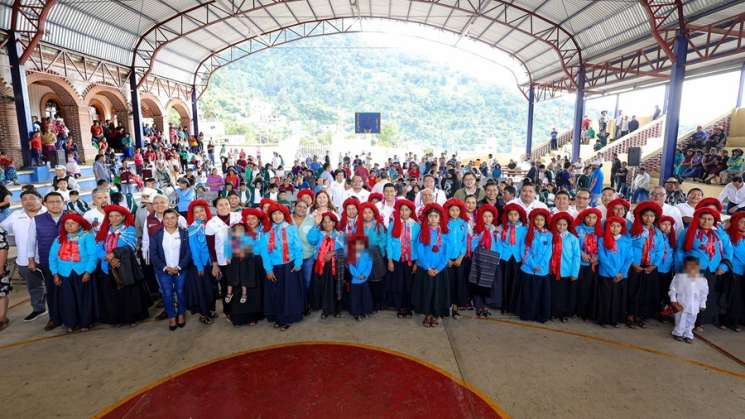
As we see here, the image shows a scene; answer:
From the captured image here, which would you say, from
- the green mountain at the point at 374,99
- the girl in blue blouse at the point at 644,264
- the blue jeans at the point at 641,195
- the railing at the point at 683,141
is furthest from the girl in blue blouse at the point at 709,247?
the green mountain at the point at 374,99

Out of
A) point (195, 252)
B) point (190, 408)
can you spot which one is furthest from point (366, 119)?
point (190, 408)

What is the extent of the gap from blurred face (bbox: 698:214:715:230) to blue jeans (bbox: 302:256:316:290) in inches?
171

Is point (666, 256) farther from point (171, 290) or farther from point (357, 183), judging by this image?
point (171, 290)

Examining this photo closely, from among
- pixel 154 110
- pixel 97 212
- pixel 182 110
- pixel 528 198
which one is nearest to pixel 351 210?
pixel 528 198

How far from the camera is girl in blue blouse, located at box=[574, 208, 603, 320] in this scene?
4535 millimetres

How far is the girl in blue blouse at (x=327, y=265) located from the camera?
465cm

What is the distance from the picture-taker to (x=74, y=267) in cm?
439

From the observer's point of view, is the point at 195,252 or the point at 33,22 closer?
→ the point at 195,252

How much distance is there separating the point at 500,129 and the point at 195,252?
57268 mm

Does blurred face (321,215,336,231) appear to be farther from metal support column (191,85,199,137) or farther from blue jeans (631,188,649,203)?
metal support column (191,85,199,137)

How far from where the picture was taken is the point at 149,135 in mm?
17828

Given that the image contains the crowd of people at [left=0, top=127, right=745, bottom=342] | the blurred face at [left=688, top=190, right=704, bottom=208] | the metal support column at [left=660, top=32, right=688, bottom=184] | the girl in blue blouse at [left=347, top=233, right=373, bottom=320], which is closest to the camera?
the crowd of people at [left=0, top=127, right=745, bottom=342]

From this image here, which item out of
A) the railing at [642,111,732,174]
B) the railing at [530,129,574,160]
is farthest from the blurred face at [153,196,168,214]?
the railing at [530,129,574,160]

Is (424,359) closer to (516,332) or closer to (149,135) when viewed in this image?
(516,332)
